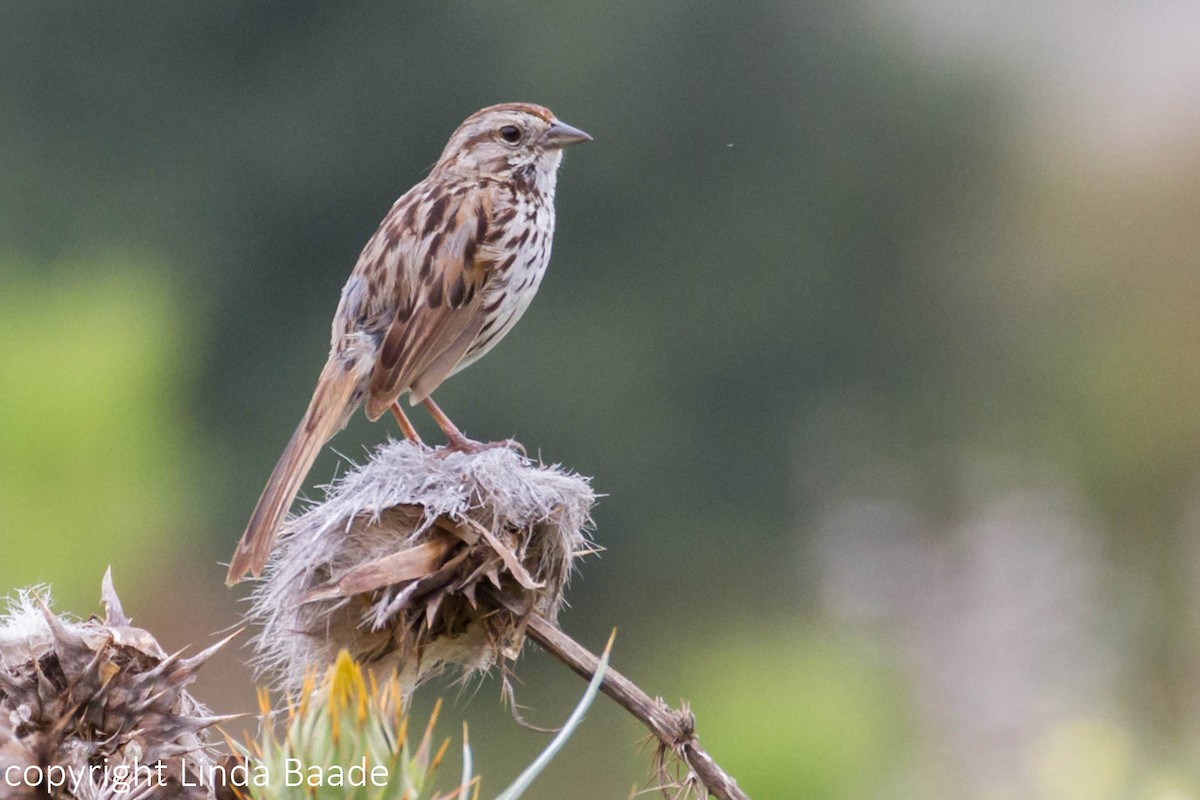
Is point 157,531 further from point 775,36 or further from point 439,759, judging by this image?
point 775,36

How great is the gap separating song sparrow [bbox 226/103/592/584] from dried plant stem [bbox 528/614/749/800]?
100 cm

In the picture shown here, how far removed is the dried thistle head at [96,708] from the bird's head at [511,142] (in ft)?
7.79

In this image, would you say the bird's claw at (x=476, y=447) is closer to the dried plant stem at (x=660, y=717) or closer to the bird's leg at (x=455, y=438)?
the bird's leg at (x=455, y=438)

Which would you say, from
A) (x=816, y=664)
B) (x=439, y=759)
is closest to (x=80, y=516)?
(x=816, y=664)

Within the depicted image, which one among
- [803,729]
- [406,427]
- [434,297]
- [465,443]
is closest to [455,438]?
[465,443]

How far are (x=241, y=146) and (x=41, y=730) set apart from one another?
67.5 ft

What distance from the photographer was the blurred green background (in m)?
15.4

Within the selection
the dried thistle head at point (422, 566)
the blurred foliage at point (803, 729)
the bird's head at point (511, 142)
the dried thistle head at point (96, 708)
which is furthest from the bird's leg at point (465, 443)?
the blurred foliage at point (803, 729)

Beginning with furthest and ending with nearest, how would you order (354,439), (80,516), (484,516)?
(354,439), (80,516), (484,516)

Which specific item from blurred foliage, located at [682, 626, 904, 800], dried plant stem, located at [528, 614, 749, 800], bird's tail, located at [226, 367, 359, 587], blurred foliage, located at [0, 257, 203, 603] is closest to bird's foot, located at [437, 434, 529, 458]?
bird's tail, located at [226, 367, 359, 587]

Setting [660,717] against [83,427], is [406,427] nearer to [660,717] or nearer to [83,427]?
[660,717]

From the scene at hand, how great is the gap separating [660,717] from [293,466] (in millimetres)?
1315

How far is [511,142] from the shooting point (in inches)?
165

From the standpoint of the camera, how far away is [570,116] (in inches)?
849
